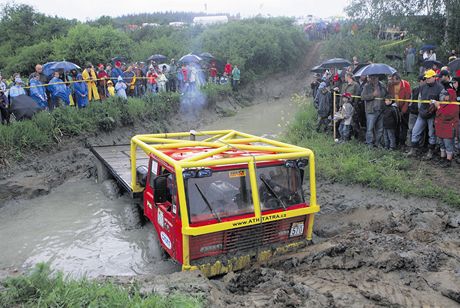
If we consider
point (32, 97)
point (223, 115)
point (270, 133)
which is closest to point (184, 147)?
point (32, 97)

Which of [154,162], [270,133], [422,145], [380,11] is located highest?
[380,11]

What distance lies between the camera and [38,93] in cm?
1445

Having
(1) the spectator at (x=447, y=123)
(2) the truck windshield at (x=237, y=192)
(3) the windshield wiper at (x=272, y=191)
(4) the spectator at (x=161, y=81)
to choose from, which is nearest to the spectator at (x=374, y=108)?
(1) the spectator at (x=447, y=123)

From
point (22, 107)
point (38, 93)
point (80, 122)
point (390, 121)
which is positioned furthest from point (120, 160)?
point (390, 121)

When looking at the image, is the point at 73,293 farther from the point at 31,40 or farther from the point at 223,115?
the point at 31,40

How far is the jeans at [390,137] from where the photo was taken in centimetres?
1078

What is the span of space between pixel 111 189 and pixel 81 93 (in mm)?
6141

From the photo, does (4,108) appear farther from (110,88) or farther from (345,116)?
(345,116)

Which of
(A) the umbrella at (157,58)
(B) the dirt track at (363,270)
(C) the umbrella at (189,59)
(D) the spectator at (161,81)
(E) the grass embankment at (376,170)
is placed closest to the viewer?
(B) the dirt track at (363,270)

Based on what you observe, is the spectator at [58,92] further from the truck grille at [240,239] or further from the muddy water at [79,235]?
the truck grille at [240,239]

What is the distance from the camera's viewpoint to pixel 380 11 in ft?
73.8

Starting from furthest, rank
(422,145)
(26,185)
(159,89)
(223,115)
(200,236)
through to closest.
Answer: (223,115) < (159,89) < (26,185) < (422,145) < (200,236)

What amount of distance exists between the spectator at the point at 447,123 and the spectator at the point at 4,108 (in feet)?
37.0

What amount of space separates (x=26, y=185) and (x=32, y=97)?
12.9 feet
